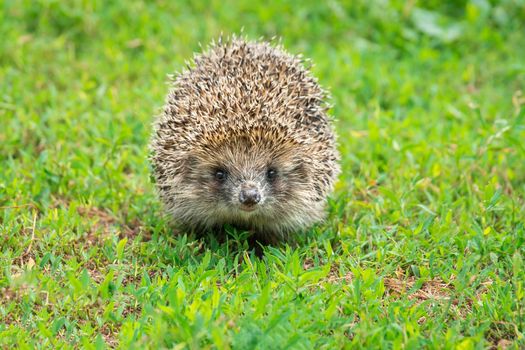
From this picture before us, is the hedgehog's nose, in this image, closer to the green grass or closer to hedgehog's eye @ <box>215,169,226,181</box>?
hedgehog's eye @ <box>215,169,226,181</box>

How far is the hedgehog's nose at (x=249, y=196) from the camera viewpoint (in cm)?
580

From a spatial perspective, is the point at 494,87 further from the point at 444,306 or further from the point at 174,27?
the point at 444,306

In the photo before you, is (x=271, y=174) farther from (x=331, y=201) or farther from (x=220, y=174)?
(x=331, y=201)

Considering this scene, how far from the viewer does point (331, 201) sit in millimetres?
6891

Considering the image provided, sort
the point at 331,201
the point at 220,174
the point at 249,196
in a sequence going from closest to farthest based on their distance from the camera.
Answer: the point at 249,196
the point at 220,174
the point at 331,201

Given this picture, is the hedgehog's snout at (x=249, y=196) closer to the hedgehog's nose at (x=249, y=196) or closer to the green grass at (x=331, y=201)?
the hedgehog's nose at (x=249, y=196)

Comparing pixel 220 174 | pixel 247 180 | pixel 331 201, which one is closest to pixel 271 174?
pixel 247 180

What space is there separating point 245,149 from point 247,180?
237mm

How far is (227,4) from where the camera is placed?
10.3 m

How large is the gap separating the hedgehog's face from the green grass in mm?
336

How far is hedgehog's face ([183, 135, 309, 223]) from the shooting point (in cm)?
596

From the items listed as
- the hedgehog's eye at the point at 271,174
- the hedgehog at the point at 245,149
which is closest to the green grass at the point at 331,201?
the hedgehog at the point at 245,149

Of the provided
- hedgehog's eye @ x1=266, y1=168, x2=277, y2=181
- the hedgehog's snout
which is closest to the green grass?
the hedgehog's snout

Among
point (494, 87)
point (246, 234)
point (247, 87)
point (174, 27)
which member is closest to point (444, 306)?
point (246, 234)
